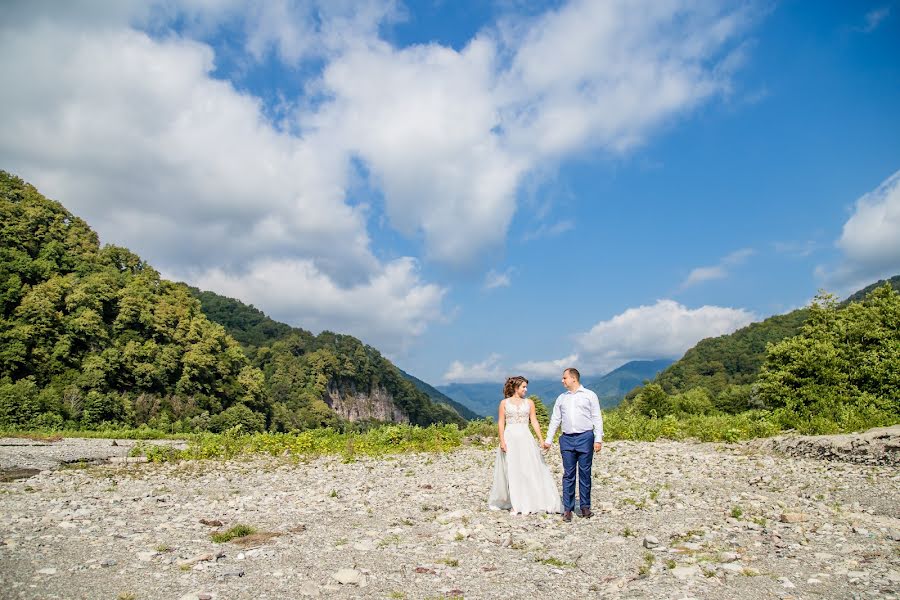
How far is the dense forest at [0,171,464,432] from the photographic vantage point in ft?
214

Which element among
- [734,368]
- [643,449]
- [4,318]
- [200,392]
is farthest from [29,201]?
[734,368]

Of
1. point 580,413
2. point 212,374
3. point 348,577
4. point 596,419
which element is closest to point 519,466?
point 580,413

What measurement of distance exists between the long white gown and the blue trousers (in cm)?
49

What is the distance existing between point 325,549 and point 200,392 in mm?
85266

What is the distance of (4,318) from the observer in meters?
70.1

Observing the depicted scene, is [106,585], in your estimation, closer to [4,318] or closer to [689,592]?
[689,592]

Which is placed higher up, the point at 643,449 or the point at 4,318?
the point at 4,318

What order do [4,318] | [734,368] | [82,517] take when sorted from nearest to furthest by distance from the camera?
[82,517], [4,318], [734,368]

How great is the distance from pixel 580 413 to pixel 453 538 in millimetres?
3515

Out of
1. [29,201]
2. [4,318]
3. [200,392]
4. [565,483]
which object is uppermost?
[29,201]

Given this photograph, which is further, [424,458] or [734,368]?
[734,368]

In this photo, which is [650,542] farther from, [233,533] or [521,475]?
[233,533]

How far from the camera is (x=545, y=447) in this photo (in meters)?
10.9

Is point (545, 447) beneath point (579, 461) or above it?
above
